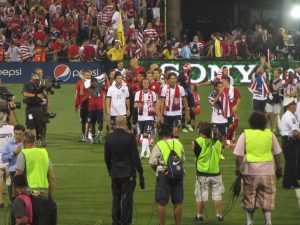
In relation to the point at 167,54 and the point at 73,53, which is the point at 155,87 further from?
the point at 73,53

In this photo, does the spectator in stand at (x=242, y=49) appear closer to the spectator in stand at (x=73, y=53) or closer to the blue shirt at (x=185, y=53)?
the blue shirt at (x=185, y=53)

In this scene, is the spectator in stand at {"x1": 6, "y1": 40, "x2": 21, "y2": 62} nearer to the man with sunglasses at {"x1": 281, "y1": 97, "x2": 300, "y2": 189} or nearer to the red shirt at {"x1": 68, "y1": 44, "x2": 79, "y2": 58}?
the red shirt at {"x1": 68, "y1": 44, "x2": 79, "y2": 58}

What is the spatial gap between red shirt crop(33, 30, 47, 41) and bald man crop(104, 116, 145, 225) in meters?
29.4

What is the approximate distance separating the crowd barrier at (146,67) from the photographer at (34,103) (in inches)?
543

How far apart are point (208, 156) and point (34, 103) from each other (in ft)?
31.4

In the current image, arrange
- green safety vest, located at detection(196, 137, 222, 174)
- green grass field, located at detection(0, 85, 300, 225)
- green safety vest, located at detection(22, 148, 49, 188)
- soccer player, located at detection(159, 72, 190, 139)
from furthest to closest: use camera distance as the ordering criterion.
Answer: soccer player, located at detection(159, 72, 190, 139) → green grass field, located at detection(0, 85, 300, 225) → green safety vest, located at detection(196, 137, 222, 174) → green safety vest, located at detection(22, 148, 49, 188)

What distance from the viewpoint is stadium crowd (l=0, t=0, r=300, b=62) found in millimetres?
45094

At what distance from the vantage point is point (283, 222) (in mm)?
19766

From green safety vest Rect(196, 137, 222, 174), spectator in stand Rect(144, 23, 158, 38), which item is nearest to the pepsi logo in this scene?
spectator in stand Rect(144, 23, 158, 38)

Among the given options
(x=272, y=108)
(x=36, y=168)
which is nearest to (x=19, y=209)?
(x=36, y=168)

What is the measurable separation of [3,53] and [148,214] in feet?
84.3

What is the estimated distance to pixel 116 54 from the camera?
134 ft

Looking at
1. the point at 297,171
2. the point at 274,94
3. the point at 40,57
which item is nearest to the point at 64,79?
the point at 40,57

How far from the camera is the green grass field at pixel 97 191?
2009 cm
